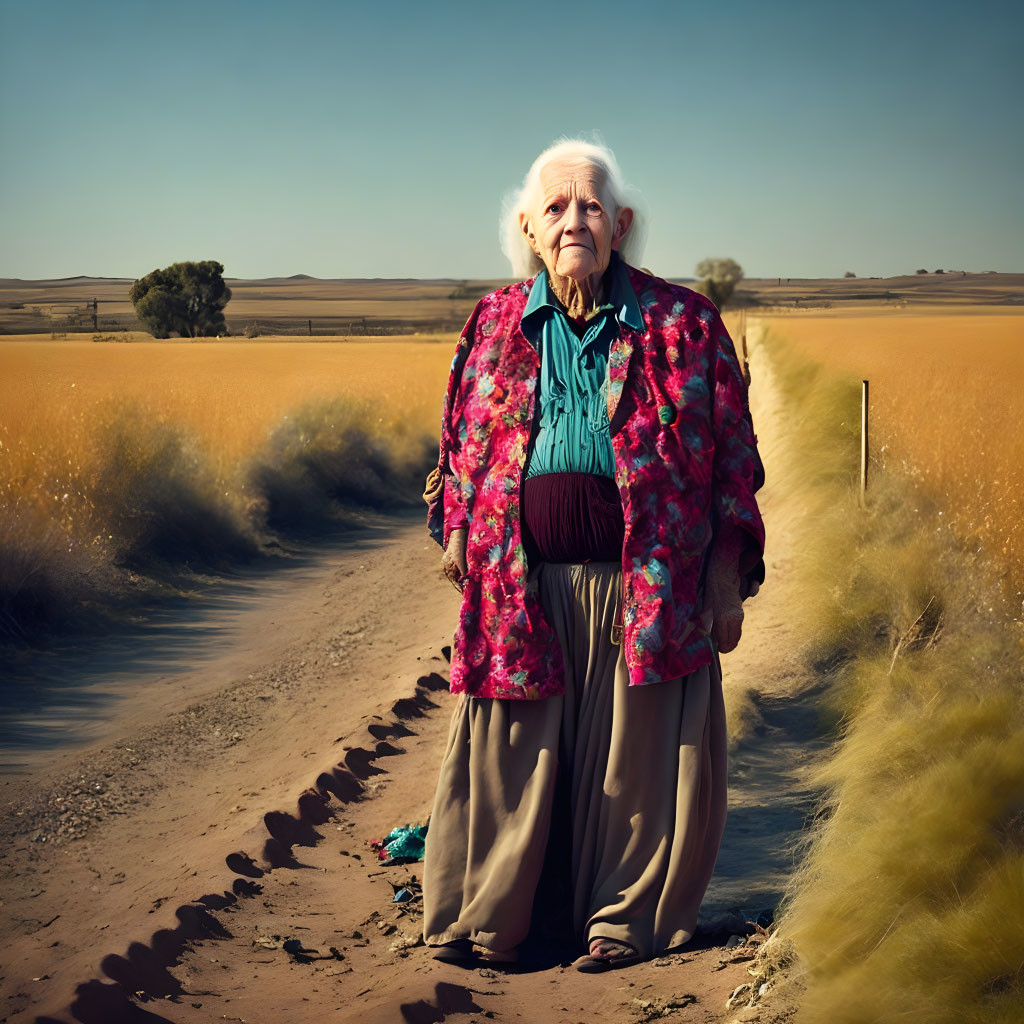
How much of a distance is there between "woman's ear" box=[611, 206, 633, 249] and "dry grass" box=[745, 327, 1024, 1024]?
5.59ft

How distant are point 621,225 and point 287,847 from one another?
8.22ft

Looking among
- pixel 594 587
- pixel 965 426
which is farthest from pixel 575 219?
pixel 965 426

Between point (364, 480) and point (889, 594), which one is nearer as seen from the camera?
point (889, 594)

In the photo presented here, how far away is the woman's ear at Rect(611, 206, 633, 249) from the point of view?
10.9ft

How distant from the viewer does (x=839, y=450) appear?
10.6 metres

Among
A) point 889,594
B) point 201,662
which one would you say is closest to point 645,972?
point 889,594

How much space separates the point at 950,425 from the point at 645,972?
22.2ft

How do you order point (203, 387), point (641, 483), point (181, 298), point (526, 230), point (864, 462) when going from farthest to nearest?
point (181, 298), point (203, 387), point (864, 462), point (526, 230), point (641, 483)

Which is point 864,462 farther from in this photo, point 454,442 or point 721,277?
point 721,277

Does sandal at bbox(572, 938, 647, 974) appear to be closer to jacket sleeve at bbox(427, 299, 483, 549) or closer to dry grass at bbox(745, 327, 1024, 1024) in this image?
dry grass at bbox(745, 327, 1024, 1024)

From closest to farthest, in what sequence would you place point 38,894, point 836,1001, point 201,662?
1. point 836,1001
2. point 38,894
3. point 201,662

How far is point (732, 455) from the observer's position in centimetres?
320

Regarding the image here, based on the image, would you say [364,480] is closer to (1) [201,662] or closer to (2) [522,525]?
(1) [201,662]

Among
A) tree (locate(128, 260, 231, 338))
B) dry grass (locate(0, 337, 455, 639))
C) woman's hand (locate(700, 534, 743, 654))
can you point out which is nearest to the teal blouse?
woman's hand (locate(700, 534, 743, 654))
